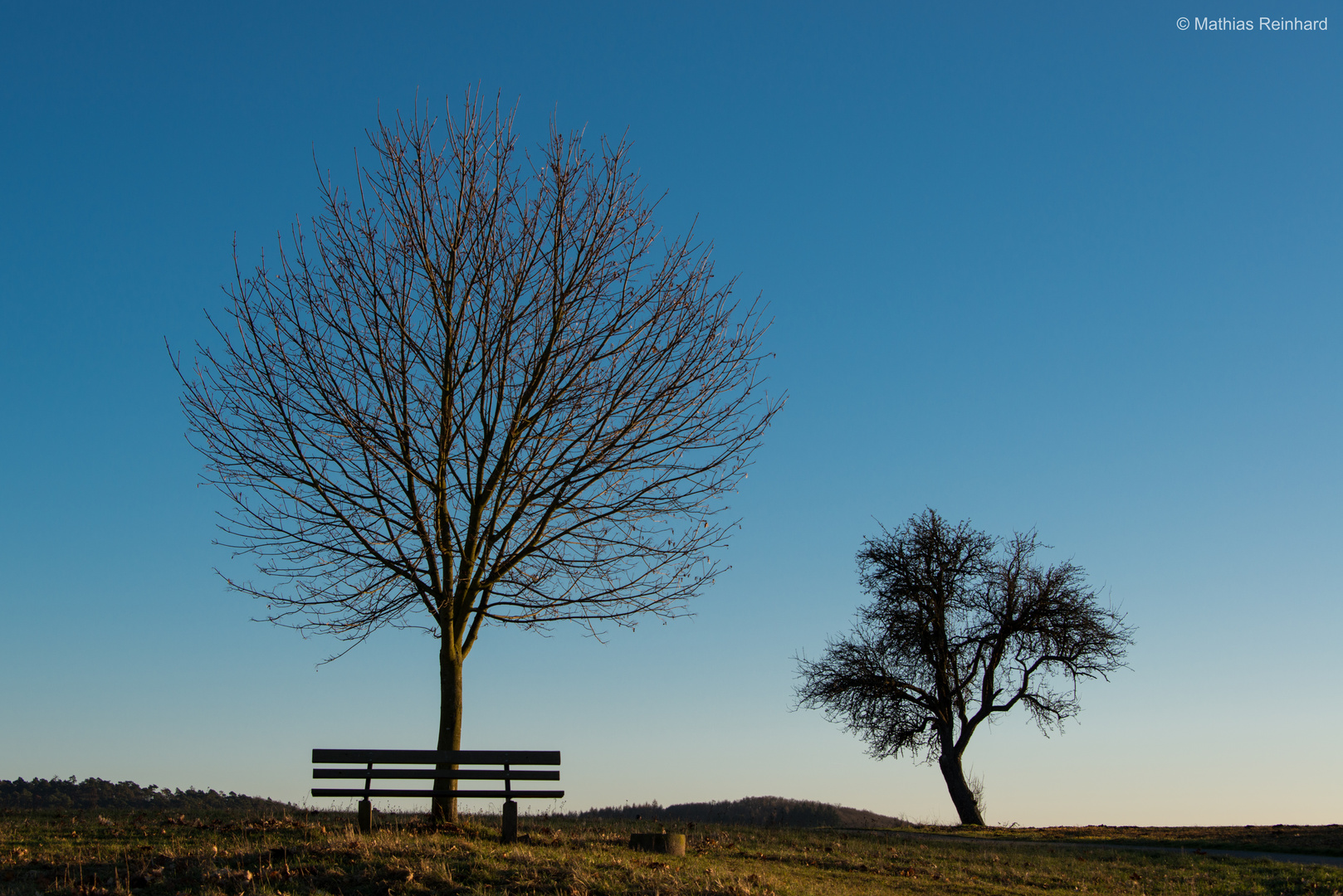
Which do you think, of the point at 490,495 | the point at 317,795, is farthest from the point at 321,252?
the point at 317,795

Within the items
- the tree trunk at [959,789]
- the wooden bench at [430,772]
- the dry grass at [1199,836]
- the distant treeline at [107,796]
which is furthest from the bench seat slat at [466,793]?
the tree trunk at [959,789]

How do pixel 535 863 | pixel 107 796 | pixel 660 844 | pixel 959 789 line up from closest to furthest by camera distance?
pixel 535 863
pixel 660 844
pixel 107 796
pixel 959 789

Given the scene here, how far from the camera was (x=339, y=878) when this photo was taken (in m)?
8.45

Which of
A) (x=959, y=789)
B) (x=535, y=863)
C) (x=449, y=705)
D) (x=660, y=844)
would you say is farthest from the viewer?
(x=959, y=789)

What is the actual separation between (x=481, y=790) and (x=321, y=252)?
7.10 m

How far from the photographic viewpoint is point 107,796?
823 inches

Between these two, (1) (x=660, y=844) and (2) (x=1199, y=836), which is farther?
(2) (x=1199, y=836)

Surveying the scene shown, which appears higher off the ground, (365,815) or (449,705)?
(449,705)

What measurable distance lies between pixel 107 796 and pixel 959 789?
2150cm

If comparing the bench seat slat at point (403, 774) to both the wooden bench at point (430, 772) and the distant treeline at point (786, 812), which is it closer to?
the wooden bench at point (430, 772)

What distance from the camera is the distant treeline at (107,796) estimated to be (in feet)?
64.4

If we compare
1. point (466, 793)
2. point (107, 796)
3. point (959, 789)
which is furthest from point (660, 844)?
point (959, 789)

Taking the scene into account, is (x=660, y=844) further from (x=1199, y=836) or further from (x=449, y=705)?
(x=1199, y=836)

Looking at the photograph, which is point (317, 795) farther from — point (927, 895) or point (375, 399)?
point (927, 895)
